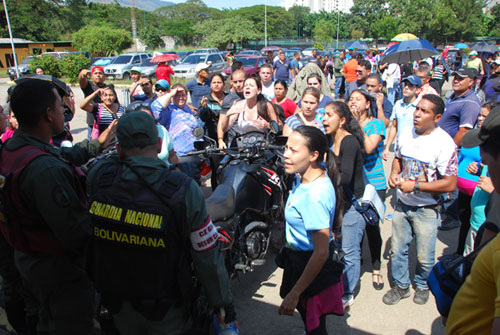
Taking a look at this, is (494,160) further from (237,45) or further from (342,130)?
(237,45)

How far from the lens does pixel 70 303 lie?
7.38ft

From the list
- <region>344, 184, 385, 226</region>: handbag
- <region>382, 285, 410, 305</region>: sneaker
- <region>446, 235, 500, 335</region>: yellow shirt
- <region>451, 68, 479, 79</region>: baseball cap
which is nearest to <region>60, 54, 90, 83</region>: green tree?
<region>451, 68, 479, 79</region>: baseball cap

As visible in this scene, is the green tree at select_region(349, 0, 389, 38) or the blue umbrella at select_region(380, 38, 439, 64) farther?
the green tree at select_region(349, 0, 389, 38)

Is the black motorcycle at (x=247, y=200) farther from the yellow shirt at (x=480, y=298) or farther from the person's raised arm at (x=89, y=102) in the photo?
the person's raised arm at (x=89, y=102)

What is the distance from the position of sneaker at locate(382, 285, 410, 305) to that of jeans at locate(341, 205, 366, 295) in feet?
1.33

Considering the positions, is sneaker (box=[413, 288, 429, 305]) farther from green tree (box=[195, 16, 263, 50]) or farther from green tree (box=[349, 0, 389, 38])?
green tree (box=[349, 0, 389, 38])

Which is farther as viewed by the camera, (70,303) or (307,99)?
(307,99)

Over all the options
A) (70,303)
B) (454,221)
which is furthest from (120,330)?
(454,221)

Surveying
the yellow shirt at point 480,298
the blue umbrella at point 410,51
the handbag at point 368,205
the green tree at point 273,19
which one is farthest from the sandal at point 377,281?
the green tree at point 273,19

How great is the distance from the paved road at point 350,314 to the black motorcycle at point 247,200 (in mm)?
418

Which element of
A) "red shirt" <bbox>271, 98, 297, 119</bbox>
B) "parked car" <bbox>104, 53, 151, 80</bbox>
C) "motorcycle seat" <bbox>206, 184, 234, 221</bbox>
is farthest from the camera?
"parked car" <bbox>104, 53, 151, 80</bbox>

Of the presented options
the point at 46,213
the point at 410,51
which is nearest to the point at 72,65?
the point at 410,51

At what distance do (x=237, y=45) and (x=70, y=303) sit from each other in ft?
186

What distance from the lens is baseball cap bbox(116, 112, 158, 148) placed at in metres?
1.91
